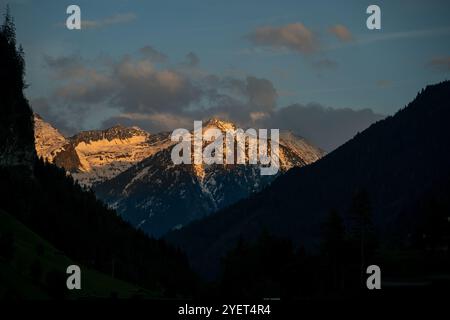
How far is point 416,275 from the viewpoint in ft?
636
